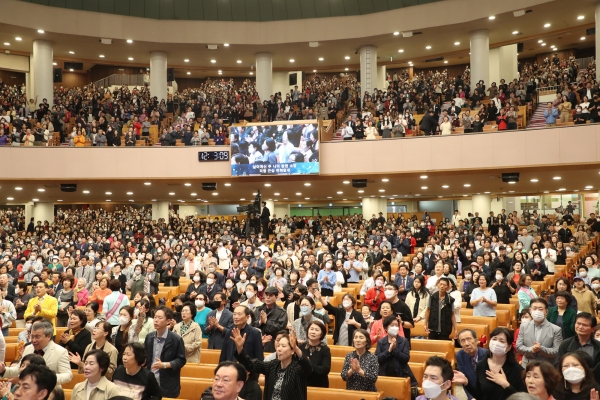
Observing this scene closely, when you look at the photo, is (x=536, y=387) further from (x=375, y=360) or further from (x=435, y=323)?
(x=435, y=323)

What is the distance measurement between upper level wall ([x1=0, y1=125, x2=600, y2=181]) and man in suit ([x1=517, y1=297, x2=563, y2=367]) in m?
10.8

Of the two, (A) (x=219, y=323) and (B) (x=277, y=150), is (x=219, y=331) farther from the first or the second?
(B) (x=277, y=150)

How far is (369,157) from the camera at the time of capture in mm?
17516

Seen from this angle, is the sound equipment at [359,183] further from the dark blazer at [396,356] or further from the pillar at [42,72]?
the dark blazer at [396,356]

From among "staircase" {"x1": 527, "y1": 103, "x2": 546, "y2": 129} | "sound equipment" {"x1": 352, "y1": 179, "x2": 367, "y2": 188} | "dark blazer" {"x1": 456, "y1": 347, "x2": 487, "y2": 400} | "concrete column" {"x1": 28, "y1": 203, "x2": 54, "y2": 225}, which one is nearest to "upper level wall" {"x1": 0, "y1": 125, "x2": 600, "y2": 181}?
"sound equipment" {"x1": 352, "y1": 179, "x2": 367, "y2": 188}

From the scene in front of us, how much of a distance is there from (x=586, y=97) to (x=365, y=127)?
6.15 meters

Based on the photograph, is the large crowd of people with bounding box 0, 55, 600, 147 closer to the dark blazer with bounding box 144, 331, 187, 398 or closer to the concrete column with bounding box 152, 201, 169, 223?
the concrete column with bounding box 152, 201, 169, 223

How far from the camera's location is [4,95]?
2289 cm

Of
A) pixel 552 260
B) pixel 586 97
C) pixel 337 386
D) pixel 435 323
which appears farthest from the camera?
pixel 586 97

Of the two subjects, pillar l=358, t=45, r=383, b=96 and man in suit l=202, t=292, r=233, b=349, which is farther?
pillar l=358, t=45, r=383, b=96

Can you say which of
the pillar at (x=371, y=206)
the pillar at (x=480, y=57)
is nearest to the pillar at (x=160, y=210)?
the pillar at (x=371, y=206)

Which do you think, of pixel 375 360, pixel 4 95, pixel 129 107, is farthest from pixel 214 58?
pixel 375 360

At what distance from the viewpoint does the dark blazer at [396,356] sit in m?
5.56

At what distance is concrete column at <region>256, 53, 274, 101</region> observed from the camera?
24203mm
